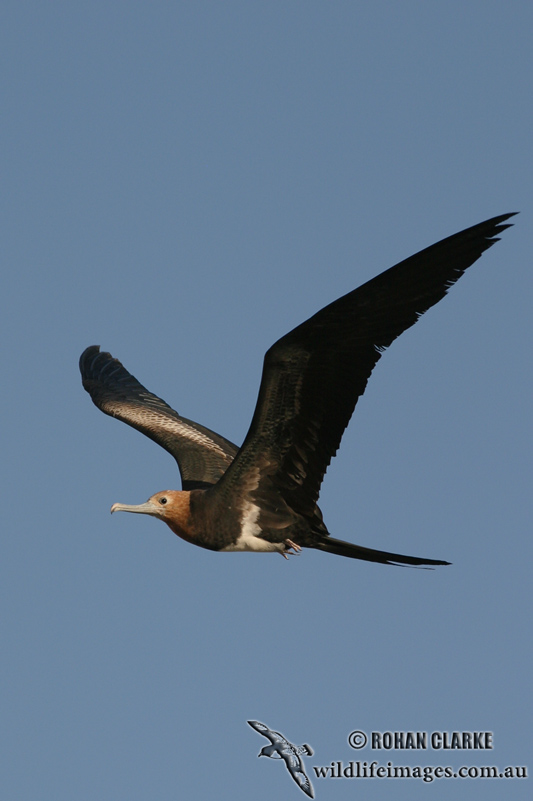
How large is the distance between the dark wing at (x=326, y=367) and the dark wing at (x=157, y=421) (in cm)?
160

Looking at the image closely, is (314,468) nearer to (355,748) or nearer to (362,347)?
(362,347)

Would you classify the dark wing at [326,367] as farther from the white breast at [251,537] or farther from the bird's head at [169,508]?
the bird's head at [169,508]

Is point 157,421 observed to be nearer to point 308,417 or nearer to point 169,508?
point 169,508

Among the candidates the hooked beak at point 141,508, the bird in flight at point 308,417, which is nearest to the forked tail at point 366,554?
the bird in flight at point 308,417

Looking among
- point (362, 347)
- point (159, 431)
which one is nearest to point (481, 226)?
point (362, 347)

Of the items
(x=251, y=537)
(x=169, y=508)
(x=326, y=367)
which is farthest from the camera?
(x=169, y=508)

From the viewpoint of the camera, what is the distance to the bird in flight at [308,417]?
8016mm

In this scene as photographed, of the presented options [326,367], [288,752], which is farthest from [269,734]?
[326,367]

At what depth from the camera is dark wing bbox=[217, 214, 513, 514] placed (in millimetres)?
7949

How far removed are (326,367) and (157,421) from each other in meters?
3.96

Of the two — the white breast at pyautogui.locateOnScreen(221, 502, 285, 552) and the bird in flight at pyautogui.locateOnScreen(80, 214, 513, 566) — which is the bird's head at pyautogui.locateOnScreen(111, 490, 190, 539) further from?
the white breast at pyautogui.locateOnScreen(221, 502, 285, 552)

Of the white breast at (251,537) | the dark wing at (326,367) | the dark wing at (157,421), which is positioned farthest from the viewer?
the dark wing at (157,421)

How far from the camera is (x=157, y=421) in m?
12.1

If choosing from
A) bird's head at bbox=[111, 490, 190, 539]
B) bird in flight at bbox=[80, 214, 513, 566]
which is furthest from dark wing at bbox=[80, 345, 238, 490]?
bird's head at bbox=[111, 490, 190, 539]
